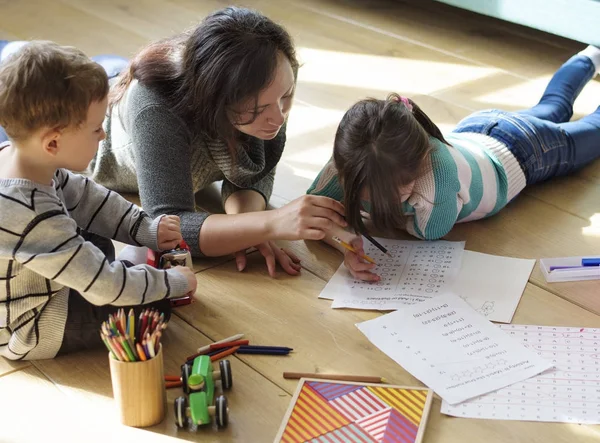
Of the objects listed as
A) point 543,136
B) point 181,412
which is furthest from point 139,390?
point 543,136

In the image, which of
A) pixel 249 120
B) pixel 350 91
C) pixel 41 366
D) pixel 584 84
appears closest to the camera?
pixel 41 366

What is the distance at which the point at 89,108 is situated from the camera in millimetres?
1242

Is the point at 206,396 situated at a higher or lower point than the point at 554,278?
lower

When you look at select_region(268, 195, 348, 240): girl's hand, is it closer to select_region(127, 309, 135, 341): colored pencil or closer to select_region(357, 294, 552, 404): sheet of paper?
select_region(357, 294, 552, 404): sheet of paper

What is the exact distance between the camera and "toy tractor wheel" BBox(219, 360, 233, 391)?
4.35ft

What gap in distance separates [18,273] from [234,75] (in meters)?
0.50

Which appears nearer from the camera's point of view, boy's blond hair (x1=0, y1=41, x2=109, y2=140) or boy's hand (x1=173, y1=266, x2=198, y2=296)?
boy's blond hair (x1=0, y1=41, x2=109, y2=140)

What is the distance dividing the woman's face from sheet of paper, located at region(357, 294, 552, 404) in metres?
0.40

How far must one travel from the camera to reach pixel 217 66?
4.83 ft

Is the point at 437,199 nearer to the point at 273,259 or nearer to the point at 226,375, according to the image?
the point at 273,259

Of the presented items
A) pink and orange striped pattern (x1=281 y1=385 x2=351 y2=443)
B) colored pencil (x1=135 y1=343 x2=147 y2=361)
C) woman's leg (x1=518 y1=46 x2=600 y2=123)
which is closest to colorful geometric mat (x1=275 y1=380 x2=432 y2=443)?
pink and orange striped pattern (x1=281 y1=385 x2=351 y2=443)

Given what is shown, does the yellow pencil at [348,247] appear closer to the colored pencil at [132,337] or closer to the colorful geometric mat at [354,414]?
the colorful geometric mat at [354,414]

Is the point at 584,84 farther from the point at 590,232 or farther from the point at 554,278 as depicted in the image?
the point at 554,278

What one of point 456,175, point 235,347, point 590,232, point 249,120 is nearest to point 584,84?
point 590,232
